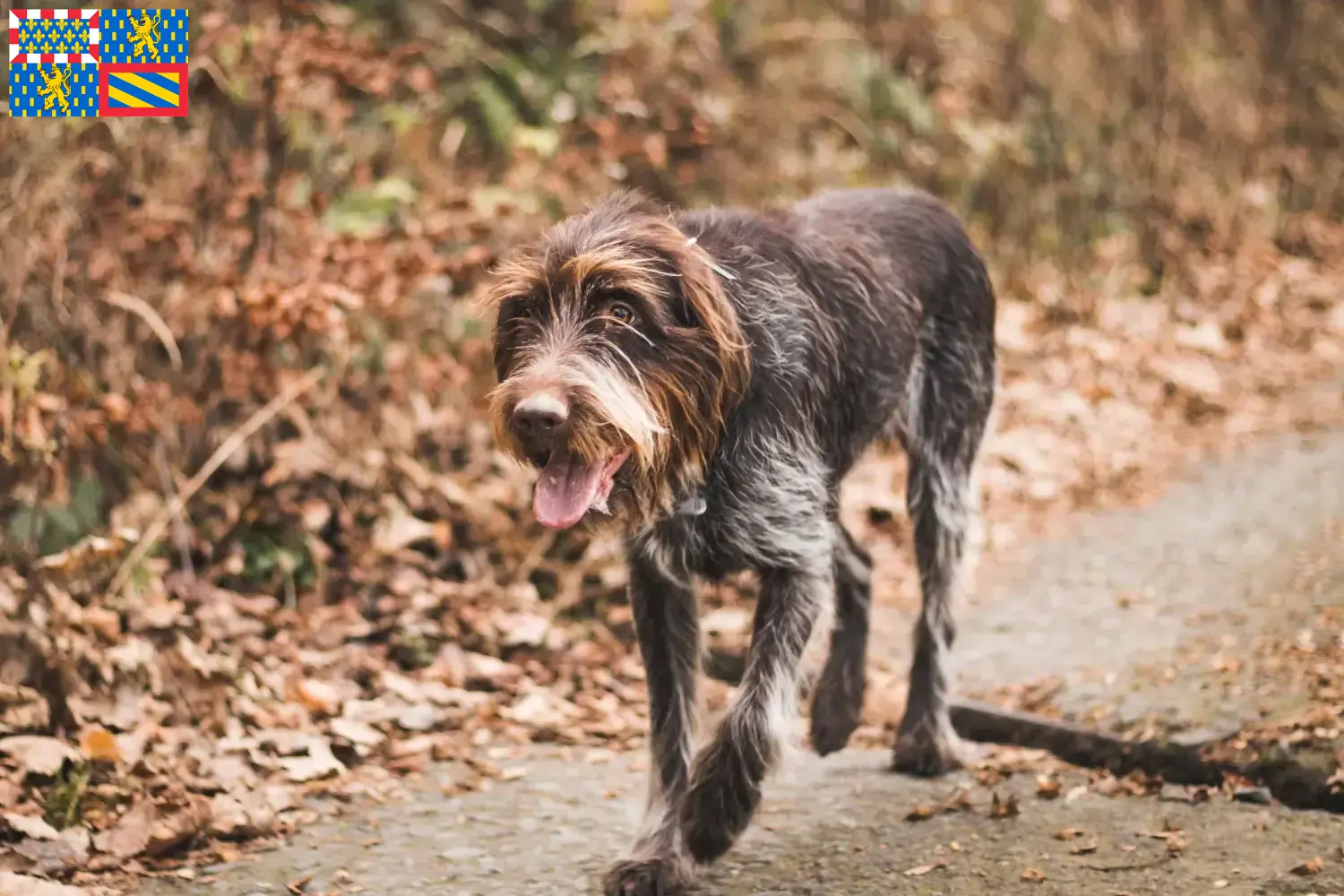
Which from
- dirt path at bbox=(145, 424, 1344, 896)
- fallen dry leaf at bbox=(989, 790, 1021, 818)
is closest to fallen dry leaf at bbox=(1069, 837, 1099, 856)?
dirt path at bbox=(145, 424, 1344, 896)

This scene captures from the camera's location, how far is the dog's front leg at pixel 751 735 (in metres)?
3.94

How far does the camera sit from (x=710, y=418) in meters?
3.99

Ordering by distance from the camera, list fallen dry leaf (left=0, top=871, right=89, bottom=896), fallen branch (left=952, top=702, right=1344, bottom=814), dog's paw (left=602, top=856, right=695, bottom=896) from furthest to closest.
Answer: fallen branch (left=952, top=702, right=1344, bottom=814), dog's paw (left=602, top=856, right=695, bottom=896), fallen dry leaf (left=0, top=871, right=89, bottom=896)

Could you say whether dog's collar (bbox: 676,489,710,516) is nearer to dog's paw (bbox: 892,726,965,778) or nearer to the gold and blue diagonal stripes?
dog's paw (bbox: 892,726,965,778)

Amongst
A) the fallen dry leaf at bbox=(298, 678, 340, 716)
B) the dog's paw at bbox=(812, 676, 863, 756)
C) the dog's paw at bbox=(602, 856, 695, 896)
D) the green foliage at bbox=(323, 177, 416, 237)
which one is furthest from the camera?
the green foliage at bbox=(323, 177, 416, 237)

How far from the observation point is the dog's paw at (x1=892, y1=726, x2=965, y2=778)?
4.84 metres

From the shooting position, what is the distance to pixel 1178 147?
11688 millimetres

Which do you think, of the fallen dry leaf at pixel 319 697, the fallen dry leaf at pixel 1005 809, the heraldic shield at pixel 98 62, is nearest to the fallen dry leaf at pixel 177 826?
the fallen dry leaf at pixel 319 697

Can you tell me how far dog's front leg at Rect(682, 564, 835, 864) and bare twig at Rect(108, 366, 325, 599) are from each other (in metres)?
2.54

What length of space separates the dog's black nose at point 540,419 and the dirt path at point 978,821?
1221mm

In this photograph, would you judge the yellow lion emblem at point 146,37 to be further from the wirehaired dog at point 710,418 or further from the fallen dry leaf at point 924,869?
the fallen dry leaf at point 924,869

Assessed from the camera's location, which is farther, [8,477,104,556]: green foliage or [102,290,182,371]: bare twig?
[102,290,182,371]: bare twig

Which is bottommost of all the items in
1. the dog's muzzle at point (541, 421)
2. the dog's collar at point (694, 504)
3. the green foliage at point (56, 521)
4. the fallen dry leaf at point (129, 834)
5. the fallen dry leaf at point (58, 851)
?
the fallen dry leaf at point (58, 851)

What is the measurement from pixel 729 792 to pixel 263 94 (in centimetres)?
383
